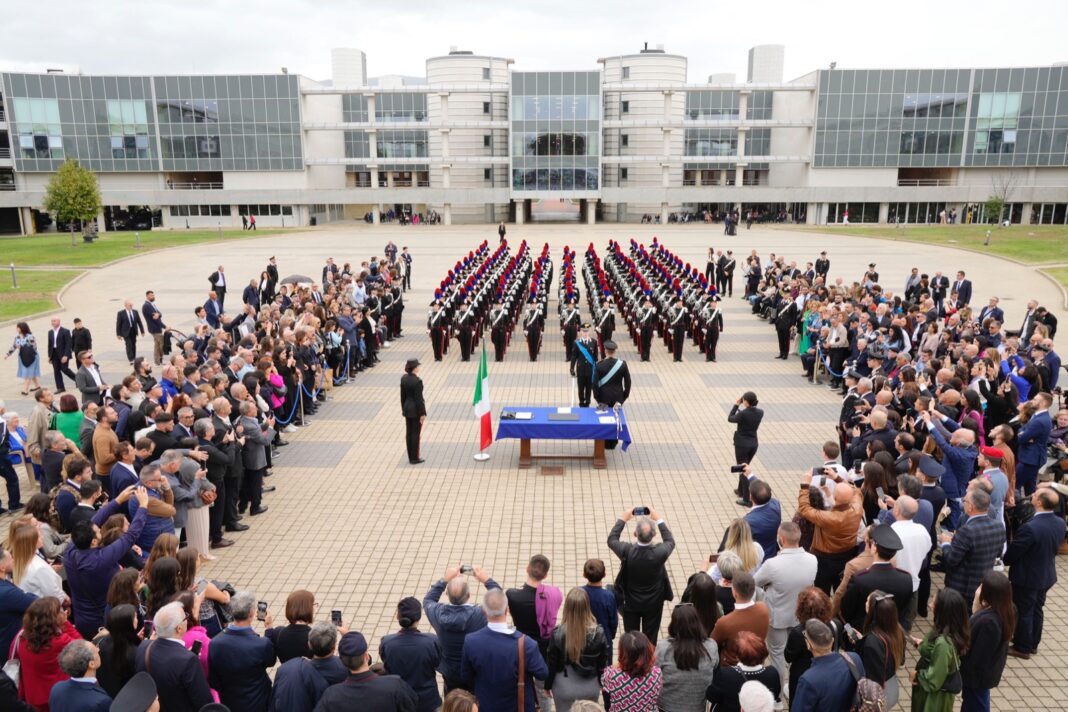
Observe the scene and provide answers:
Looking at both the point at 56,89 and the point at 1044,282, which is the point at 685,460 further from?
the point at 56,89

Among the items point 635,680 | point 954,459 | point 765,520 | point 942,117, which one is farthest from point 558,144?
point 635,680

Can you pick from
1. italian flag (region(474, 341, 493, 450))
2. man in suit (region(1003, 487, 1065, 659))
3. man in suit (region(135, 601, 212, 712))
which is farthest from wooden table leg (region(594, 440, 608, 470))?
man in suit (region(135, 601, 212, 712))

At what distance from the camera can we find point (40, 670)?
16.3ft

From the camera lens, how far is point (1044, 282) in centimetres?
3059

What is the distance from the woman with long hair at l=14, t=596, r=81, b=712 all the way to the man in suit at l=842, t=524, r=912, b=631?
5549mm

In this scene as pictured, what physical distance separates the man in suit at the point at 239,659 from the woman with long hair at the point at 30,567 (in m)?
1.77

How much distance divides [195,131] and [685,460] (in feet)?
214

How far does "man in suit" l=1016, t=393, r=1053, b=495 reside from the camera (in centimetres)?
894

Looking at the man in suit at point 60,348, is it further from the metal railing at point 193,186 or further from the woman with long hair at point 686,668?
the metal railing at point 193,186

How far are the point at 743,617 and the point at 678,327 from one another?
13.0 meters

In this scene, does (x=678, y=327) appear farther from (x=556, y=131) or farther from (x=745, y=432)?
(x=556, y=131)

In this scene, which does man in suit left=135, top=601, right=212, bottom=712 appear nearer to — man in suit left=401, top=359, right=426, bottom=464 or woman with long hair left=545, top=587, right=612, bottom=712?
woman with long hair left=545, top=587, right=612, bottom=712

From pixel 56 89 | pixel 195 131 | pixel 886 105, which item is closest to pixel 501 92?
pixel 195 131

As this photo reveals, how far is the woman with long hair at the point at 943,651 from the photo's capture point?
16.4 feet
